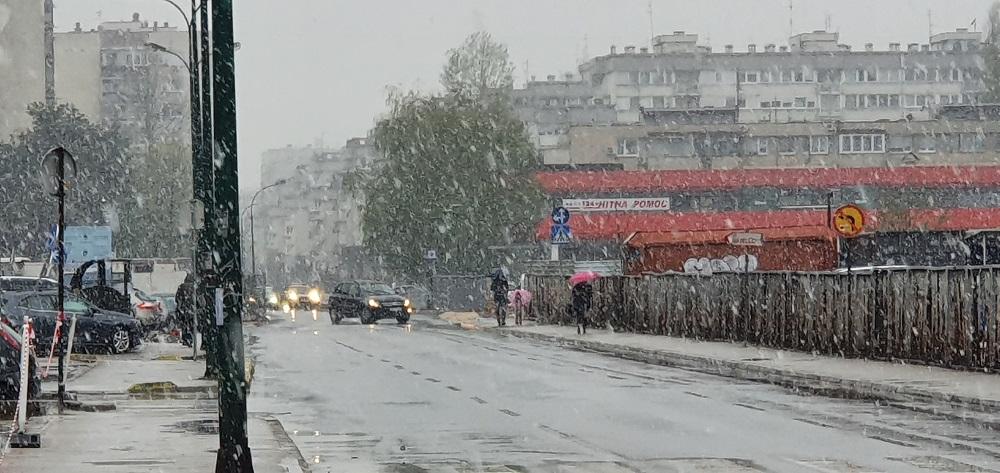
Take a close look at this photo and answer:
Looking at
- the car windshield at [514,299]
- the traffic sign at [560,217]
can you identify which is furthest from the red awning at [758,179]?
the traffic sign at [560,217]

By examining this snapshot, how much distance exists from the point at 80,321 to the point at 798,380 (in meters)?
16.9

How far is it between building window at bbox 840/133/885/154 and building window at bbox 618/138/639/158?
48.1 feet

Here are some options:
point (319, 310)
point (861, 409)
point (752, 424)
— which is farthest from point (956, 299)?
point (319, 310)

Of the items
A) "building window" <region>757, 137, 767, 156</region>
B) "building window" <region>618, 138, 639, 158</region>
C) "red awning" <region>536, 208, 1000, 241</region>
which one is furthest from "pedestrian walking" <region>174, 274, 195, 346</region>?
"building window" <region>757, 137, 767, 156</region>

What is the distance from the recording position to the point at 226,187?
486 inches

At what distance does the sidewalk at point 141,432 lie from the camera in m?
14.1

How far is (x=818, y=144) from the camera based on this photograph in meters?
120

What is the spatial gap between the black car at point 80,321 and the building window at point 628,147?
8358 cm

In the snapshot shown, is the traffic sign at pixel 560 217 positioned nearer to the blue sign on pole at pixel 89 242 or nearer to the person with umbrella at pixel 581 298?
the person with umbrella at pixel 581 298

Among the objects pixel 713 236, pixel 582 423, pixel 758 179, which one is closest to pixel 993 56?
pixel 758 179

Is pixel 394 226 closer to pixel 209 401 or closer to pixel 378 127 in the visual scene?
pixel 378 127

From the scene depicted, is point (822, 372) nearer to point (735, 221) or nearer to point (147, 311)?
point (147, 311)

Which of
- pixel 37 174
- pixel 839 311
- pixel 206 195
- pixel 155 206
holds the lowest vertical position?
pixel 839 311

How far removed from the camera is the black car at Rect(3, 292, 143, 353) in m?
34.8
